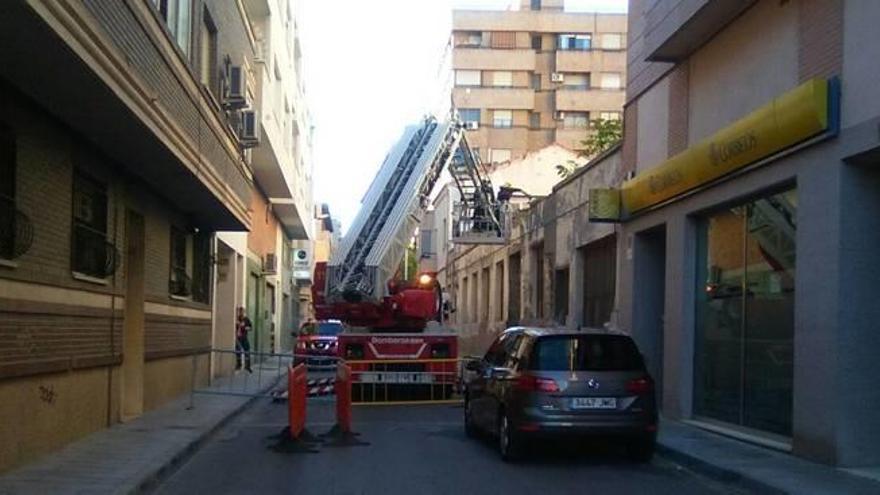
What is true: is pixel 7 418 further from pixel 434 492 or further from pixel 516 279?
pixel 516 279

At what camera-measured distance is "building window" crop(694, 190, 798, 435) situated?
1305cm

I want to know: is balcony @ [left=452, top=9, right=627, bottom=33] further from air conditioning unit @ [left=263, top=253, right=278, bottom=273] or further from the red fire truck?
the red fire truck

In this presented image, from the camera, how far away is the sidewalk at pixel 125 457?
9.70 metres

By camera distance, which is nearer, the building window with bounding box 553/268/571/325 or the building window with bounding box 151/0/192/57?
the building window with bounding box 151/0/192/57

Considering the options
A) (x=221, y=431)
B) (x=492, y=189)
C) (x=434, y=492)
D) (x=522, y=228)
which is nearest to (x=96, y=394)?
(x=221, y=431)

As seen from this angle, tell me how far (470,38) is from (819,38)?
56863 millimetres

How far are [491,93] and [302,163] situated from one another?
21.2 metres

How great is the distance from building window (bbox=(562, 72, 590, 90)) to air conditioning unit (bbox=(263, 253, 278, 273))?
31539 mm

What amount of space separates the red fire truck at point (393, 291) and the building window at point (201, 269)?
2343 mm

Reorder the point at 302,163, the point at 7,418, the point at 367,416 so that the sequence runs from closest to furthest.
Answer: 1. the point at 7,418
2. the point at 367,416
3. the point at 302,163

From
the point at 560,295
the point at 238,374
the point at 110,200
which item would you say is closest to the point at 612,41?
the point at 560,295

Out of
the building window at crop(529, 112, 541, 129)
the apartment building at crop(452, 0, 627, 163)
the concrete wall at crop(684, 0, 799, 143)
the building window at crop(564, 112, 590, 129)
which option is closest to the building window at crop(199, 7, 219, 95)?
the concrete wall at crop(684, 0, 799, 143)

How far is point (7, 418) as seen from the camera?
33.3ft

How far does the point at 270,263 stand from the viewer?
39594mm
